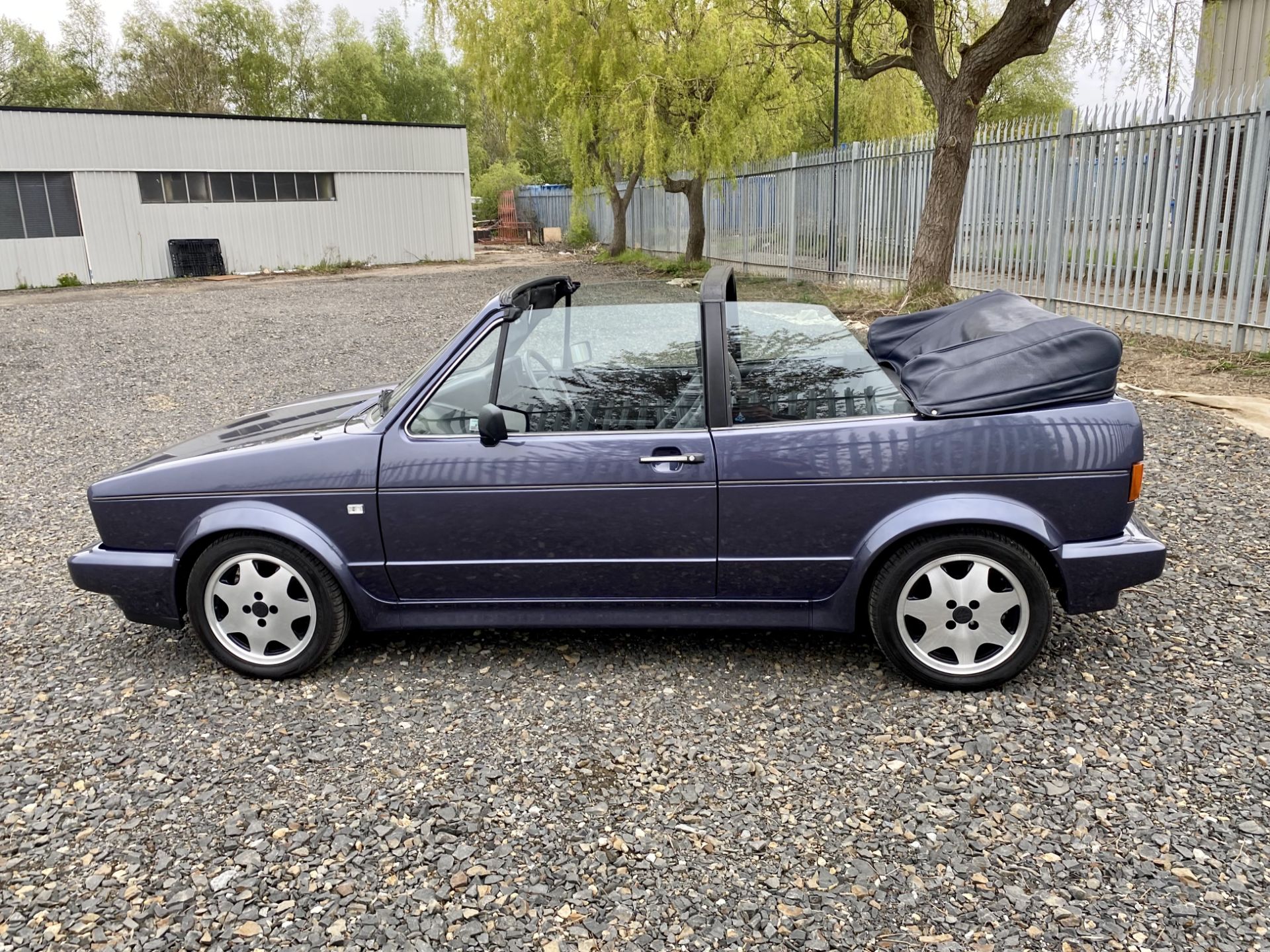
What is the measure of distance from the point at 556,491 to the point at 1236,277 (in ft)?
27.6

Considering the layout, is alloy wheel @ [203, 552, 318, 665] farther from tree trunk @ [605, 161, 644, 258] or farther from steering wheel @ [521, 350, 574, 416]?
tree trunk @ [605, 161, 644, 258]

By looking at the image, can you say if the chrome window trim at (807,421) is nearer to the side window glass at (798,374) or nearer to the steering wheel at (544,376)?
the side window glass at (798,374)

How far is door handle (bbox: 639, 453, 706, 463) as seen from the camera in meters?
3.73

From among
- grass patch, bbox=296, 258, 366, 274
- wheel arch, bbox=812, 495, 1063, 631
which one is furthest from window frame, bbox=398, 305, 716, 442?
grass patch, bbox=296, 258, 366, 274

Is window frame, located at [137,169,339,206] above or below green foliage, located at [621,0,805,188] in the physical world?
below

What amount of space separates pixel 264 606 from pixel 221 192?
27937 mm

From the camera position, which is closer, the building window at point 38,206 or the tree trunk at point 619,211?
the building window at point 38,206

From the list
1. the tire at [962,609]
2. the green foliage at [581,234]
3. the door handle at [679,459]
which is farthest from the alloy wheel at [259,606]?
the green foliage at [581,234]

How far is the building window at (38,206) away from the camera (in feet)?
82.9

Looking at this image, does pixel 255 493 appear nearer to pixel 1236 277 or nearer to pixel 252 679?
pixel 252 679

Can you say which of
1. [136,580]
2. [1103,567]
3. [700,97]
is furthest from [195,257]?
[1103,567]

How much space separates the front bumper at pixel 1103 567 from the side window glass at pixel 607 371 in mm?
1475

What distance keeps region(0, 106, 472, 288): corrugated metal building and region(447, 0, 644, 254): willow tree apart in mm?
4678

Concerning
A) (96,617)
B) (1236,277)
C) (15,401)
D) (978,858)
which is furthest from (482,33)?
(978,858)
